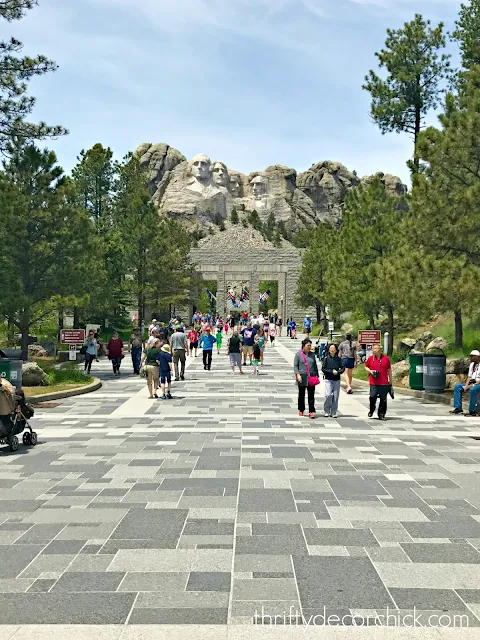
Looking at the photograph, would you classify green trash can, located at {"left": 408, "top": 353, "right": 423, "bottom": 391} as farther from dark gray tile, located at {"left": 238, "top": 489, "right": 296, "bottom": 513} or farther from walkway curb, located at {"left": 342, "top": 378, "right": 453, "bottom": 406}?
dark gray tile, located at {"left": 238, "top": 489, "right": 296, "bottom": 513}

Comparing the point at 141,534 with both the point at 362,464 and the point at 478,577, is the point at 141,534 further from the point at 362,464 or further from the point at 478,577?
the point at 362,464

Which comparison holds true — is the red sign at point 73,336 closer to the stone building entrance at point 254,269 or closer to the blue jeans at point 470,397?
the blue jeans at point 470,397

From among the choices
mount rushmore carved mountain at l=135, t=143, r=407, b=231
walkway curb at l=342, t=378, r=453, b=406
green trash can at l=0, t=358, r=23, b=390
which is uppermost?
mount rushmore carved mountain at l=135, t=143, r=407, b=231

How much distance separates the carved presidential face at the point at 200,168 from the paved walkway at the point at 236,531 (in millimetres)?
120134

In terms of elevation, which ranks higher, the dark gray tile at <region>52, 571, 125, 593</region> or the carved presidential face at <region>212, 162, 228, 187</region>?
the carved presidential face at <region>212, 162, 228, 187</region>

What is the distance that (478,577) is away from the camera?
5.38 m

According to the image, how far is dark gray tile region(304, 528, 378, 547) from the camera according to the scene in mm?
6160

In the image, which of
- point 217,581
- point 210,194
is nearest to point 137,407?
point 217,581

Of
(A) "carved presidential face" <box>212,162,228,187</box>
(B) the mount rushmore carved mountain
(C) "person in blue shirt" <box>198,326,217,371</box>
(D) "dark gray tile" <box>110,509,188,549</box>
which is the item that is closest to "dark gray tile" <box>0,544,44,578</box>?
(D) "dark gray tile" <box>110,509,188,549</box>

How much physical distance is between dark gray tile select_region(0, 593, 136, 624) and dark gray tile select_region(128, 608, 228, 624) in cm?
9

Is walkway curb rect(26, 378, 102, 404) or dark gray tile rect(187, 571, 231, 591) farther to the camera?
walkway curb rect(26, 378, 102, 404)

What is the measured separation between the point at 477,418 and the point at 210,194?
378 feet

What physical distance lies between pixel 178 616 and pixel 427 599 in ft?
5.63

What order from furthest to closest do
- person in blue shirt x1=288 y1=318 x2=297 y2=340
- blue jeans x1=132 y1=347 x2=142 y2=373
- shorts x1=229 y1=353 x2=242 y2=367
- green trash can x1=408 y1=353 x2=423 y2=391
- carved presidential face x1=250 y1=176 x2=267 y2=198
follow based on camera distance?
carved presidential face x1=250 y1=176 x2=267 y2=198, person in blue shirt x1=288 y1=318 x2=297 y2=340, blue jeans x1=132 y1=347 x2=142 y2=373, shorts x1=229 y1=353 x2=242 y2=367, green trash can x1=408 y1=353 x2=423 y2=391
